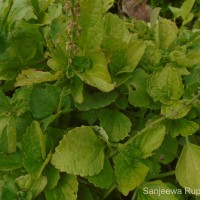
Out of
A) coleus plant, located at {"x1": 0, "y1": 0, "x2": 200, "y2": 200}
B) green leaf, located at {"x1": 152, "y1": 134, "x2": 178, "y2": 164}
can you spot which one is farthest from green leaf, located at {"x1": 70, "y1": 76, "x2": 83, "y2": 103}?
green leaf, located at {"x1": 152, "y1": 134, "x2": 178, "y2": 164}

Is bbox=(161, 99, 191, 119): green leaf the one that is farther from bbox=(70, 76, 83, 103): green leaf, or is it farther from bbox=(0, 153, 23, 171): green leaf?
bbox=(0, 153, 23, 171): green leaf

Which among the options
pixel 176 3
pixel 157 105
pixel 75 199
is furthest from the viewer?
pixel 176 3

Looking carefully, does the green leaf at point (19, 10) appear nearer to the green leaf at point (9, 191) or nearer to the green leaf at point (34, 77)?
the green leaf at point (34, 77)

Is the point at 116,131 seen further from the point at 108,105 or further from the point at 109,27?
the point at 109,27

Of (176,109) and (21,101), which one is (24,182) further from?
(176,109)

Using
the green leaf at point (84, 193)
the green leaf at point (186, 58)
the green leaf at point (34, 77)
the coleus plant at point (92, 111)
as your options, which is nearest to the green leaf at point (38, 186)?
the coleus plant at point (92, 111)

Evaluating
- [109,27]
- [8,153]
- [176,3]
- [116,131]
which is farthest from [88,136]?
[176,3]

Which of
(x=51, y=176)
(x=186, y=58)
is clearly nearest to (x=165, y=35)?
(x=186, y=58)
